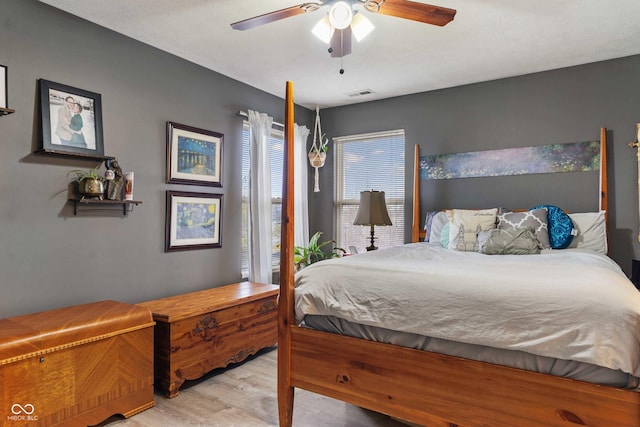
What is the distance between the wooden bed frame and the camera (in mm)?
1357

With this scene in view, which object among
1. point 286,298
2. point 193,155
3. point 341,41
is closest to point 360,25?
point 341,41

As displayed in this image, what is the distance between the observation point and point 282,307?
206cm

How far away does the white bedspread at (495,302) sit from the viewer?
4.30ft

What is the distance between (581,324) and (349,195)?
345 centimetres

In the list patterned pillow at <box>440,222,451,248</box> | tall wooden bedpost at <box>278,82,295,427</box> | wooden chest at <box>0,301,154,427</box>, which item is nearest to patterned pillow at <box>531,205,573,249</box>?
patterned pillow at <box>440,222,451,248</box>

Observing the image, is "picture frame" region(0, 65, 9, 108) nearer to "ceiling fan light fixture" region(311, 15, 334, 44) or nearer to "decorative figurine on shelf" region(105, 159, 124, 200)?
"decorative figurine on shelf" region(105, 159, 124, 200)

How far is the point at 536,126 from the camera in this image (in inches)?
140

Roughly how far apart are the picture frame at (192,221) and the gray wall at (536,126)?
6.70ft

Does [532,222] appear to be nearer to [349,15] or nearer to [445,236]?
[445,236]

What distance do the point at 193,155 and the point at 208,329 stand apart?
148 centimetres

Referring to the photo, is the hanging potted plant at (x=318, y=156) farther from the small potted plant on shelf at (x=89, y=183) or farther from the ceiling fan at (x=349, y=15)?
the small potted plant on shelf at (x=89, y=183)

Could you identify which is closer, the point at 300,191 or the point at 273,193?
the point at 273,193

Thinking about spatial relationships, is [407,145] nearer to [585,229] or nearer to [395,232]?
[395,232]

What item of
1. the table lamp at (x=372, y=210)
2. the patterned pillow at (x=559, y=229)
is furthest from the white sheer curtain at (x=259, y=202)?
the patterned pillow at (x=559, y=229)
